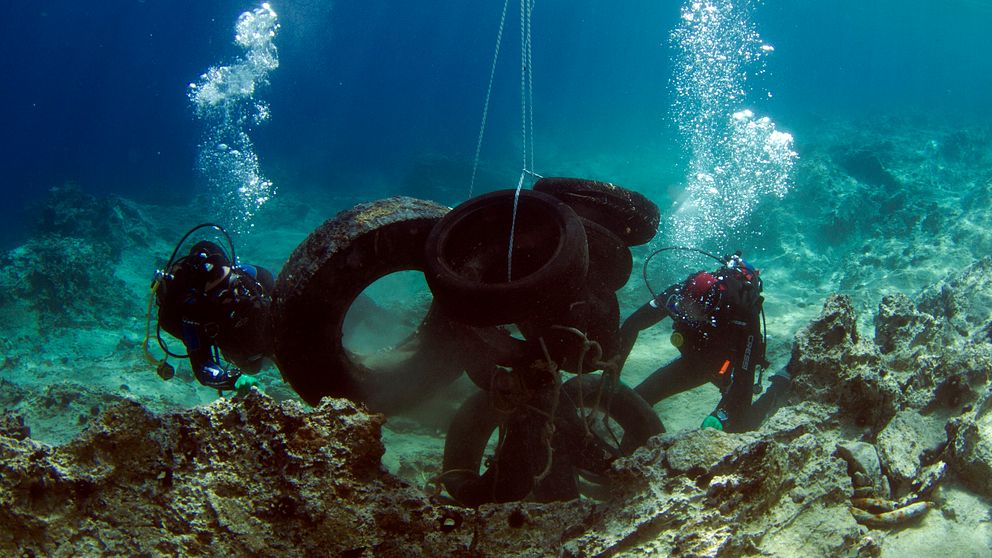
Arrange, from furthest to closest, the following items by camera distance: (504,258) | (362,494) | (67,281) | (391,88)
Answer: (391,88) → (67,281) → (504,258) → (362,494)

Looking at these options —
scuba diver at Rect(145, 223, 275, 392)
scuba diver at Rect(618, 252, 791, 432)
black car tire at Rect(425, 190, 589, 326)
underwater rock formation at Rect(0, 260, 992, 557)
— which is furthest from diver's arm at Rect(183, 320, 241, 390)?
scuba diver at Rect(618, 252, 791, 432)

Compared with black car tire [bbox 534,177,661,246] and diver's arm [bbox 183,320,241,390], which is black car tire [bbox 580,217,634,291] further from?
diver's arm [bbox 183,320,241,390]

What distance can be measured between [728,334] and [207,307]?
15.9 ft

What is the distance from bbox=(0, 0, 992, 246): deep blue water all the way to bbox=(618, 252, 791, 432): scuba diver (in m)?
16.5

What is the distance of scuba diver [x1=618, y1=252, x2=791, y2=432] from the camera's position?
446 cm

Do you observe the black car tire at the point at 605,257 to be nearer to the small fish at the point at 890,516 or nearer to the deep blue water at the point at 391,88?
the small fish at the point at 890,516

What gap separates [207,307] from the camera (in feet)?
13.5

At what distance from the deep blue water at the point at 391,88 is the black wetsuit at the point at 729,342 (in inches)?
648

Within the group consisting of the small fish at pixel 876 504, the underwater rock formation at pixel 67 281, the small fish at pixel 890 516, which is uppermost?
the underwater rock formation at pixel 67 281

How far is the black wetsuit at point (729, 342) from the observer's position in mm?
4445

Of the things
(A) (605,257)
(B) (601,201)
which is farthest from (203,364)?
(B) (601,201)

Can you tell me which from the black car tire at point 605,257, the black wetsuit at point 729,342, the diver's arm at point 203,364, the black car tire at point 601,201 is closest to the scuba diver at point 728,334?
the black wetsuit at point 729,342

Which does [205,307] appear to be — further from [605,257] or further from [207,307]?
[605,257]

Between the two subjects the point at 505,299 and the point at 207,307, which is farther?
the point at 207,307
